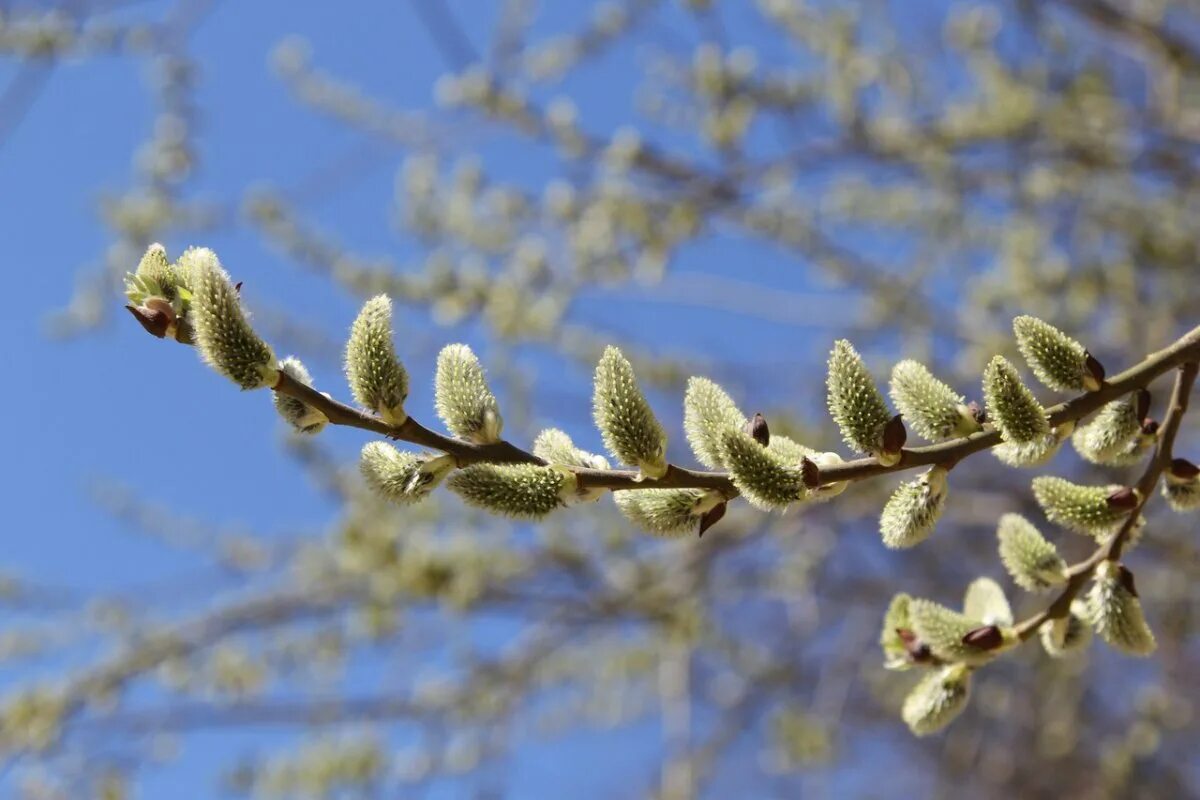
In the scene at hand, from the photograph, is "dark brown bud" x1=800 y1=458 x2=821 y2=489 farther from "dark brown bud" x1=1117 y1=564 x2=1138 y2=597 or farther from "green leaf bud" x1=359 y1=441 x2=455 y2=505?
"dark brown bud" x1=1117 y1=564 x2=1138 y2=597

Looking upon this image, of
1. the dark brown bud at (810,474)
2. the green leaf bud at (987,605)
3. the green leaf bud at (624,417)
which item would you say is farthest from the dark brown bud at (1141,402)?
the green leaf bud at (624,417)

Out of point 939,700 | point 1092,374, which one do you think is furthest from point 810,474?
point 939,700

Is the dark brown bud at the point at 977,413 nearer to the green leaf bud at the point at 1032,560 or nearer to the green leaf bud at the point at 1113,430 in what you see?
the green leaf bud at the point at 1113,430

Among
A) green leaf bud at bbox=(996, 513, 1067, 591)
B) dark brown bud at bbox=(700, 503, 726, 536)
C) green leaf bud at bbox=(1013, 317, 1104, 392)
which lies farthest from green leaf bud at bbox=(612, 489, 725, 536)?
green leaf bud at bbox=(996, 513, 1067, 591)

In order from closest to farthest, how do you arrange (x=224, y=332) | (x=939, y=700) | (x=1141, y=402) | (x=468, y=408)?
(x=224, y=332)
(x=468, y=408)
(x=1141, y=402)
(x=939, y=700)

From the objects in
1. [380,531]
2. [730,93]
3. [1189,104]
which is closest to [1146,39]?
[730,93]

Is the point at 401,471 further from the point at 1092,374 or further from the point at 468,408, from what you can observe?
the point at 1092,374

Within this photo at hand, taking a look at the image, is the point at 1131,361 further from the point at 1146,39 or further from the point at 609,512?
the point at 609,512
